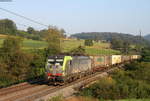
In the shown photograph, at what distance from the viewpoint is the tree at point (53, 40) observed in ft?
135

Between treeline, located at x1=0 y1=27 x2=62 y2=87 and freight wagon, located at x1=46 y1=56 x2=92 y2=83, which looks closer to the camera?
freight wagon, located at x1=46 y1=56 x2=92 y2=83

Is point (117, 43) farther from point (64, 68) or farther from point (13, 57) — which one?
point (64, 68)

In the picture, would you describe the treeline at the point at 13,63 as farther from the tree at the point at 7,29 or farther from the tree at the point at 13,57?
the tree at the point at 7,29

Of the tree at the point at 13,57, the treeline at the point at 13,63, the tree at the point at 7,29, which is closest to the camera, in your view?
the treeline at the point at 13,63

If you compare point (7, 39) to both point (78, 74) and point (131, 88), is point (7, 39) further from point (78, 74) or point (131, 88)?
point (131, 88)

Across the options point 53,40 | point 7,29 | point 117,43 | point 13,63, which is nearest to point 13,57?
point 13,63

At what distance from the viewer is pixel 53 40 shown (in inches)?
1889

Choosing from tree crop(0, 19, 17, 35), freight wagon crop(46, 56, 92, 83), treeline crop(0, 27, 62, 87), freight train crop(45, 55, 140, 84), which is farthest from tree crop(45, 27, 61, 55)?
freight wagon crop(46, 56, 92, 83)

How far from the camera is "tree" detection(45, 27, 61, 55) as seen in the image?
41.1m

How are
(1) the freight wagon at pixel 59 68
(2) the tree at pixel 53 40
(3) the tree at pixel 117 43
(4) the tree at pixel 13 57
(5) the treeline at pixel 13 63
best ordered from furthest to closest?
(3) the tree at pixel 117 43 → (2) the tree at pixel 53 40 → (4) the tree at pixel 13 57 → (5) the treeline at pixel 13 63 → (1) the freight wagon at pixel 59 68

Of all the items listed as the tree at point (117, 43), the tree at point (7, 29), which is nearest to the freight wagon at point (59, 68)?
the tree at point (7, 29)

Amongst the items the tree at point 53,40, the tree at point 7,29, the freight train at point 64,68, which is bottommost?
the freight train at point 64,68

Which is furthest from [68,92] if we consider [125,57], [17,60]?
[125,57]

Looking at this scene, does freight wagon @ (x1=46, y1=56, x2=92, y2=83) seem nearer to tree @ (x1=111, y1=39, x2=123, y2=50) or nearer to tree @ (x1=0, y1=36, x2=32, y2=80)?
tree @ (x1=0, y1=36, x2=32, y2=80)
